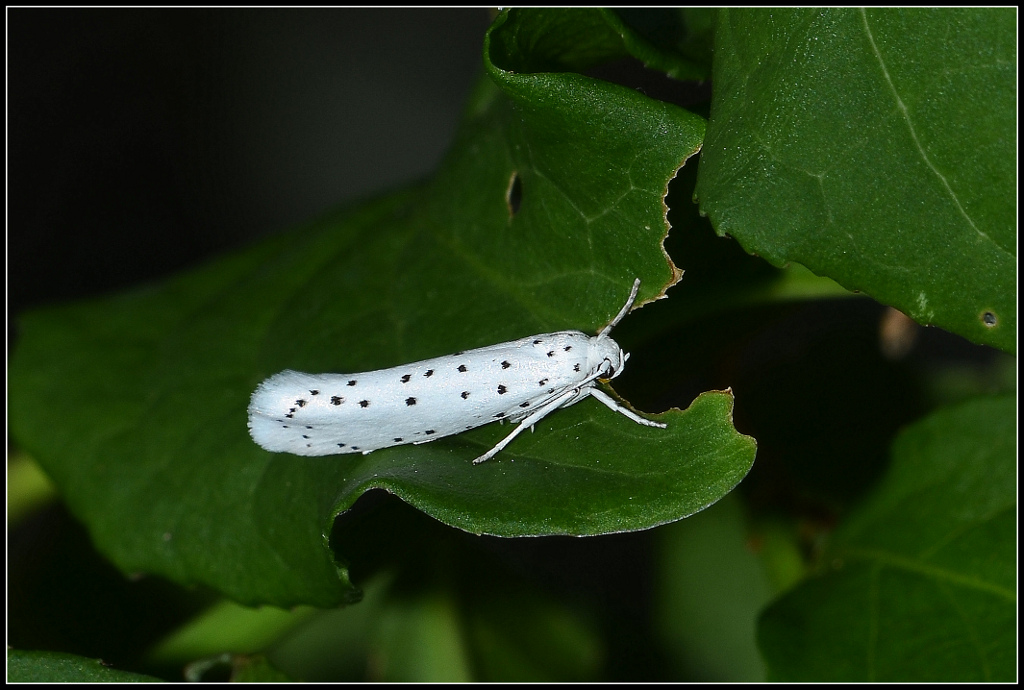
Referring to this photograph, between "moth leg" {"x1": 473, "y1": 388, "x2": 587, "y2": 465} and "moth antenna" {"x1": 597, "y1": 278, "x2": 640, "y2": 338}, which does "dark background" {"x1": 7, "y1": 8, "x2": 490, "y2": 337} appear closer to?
"moth leg" {"x1": 473, "y1": 388, "x2": 587, "y2": 465}

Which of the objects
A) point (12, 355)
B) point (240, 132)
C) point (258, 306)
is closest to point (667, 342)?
point (258, 306)

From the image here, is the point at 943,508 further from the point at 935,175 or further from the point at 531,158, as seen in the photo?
the point at 531,158

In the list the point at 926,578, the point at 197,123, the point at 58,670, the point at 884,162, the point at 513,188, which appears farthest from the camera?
the point at 197,123

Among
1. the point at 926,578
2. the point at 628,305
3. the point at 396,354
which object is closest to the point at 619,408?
the point at 628,305

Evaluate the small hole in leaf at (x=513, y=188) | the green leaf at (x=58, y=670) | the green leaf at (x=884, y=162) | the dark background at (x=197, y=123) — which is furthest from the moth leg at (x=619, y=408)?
the dark background at (x=197, y=123)

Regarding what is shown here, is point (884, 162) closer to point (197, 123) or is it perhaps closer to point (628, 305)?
point (628, 305)
